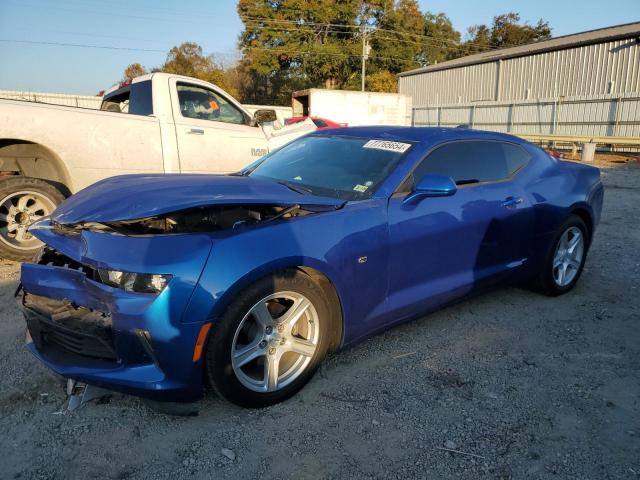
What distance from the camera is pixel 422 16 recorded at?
51.0 m

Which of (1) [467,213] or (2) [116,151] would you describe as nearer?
(1) [467,213]

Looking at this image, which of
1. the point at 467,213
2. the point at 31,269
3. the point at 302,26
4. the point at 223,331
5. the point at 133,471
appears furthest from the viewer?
the point at 302,26

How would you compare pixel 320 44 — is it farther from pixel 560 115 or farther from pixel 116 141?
pixel 116 141

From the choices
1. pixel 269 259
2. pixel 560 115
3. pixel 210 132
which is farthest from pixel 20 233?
pixel 560 115

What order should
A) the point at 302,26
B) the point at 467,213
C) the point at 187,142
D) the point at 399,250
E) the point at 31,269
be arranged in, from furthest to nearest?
the point at 302,26
the point at 187,142
the point at 467,213
the point at 399,250
the point at 31,269

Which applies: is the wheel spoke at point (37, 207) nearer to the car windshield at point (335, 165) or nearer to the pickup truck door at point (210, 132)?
the pickup truck door at point (210, 132)

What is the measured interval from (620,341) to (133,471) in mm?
3386

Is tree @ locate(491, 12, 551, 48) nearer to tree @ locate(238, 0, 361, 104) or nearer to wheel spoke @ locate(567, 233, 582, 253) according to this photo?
tree @ locate(238, 0, 361, 104)

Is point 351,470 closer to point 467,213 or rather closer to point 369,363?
point 369,363

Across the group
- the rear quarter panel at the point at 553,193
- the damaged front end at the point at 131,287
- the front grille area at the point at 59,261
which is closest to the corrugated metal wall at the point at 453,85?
the rear quarter panel at the point at 553,193

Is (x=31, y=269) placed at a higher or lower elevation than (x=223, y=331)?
higher

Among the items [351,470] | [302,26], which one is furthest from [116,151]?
[302,26]

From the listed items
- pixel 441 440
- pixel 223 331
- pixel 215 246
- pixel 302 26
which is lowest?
pixel 441 440

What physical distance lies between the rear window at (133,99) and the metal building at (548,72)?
2396 cm
